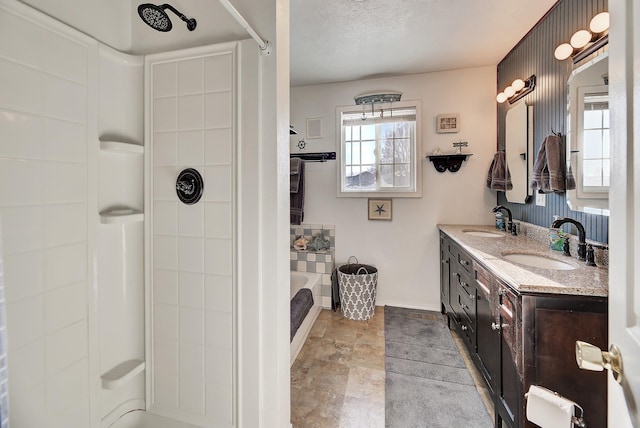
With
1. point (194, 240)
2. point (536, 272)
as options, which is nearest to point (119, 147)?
point (194, 240)

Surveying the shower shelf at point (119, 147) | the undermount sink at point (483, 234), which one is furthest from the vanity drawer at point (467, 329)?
the shower shelf at point (119, 147)

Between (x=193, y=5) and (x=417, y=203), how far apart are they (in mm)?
2647

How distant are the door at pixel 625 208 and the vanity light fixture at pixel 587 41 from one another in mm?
1248

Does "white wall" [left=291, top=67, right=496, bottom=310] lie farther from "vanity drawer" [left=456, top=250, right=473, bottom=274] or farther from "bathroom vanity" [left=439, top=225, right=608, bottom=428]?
"bathroom vanity" [left=439, top=225, right=608, bottom=428]

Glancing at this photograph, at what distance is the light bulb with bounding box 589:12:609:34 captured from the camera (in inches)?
55.8

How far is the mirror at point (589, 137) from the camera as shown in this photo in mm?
1490

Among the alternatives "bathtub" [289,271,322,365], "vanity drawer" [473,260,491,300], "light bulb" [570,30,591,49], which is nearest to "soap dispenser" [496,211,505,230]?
"vanity drawer" [473,260,491,300]

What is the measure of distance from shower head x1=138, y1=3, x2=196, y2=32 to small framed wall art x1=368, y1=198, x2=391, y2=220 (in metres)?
2.46

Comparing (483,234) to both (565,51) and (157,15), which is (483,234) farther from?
(157,15)

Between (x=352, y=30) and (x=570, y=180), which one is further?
(x=352, y=30)

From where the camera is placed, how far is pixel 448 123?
2.92 m

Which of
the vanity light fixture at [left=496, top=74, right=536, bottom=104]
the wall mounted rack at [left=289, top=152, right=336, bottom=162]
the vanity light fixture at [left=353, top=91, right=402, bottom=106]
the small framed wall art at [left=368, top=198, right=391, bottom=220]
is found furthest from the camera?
the wall mounted rack at [left=289, top=152, right=336, bottom=162]

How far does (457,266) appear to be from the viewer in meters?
2.25

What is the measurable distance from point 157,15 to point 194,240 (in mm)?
908
